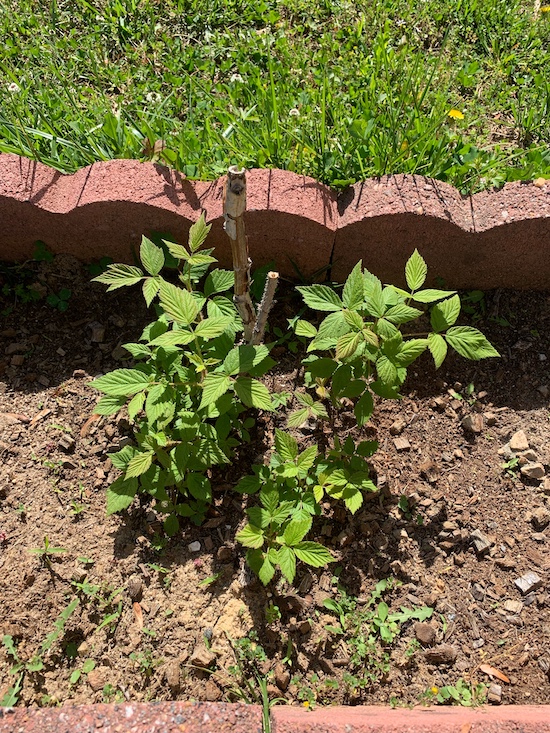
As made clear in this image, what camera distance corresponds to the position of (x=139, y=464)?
1.88m

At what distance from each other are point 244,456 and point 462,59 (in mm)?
2080

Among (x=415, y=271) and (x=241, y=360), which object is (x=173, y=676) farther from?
(x=415, y=271)

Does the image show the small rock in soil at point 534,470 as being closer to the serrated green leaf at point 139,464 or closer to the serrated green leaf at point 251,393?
the serrated green leaf at point 251,393

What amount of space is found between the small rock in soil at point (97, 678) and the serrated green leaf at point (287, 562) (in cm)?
69

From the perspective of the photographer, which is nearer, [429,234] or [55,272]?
[429,234]

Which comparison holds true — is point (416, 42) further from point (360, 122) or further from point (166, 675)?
point (166, 675)

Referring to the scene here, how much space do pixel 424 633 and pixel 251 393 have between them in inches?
39.2

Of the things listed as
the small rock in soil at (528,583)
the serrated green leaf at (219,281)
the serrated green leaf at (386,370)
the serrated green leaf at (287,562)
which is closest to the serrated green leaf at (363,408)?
the serrated green leaf at (386,370)

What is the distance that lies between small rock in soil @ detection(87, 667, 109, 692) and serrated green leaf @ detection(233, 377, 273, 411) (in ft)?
3.22

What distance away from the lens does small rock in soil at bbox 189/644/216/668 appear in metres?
1.88

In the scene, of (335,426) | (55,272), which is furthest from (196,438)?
(55,272)

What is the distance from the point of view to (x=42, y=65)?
2.76 meters

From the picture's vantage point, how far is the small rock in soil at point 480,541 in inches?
83.2

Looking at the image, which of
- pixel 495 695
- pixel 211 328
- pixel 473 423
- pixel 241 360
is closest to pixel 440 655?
pixel 495 695
